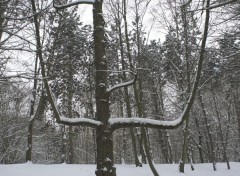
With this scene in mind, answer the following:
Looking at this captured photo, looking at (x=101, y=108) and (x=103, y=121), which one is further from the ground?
(x=101, y=108)

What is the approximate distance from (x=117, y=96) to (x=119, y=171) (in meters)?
9.44

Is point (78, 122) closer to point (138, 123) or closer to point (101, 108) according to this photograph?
point (101, 108)

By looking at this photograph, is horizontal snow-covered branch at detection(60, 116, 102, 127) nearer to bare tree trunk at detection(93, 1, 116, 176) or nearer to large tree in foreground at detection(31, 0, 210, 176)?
large tree in foreground at detection(31, 0, 210, 176)

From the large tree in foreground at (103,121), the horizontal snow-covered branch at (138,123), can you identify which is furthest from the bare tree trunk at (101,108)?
the horizontal snow-covered branch at (138,123)

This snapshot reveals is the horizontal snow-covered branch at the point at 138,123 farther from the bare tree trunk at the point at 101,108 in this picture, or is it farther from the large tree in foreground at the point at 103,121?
the bare tree trunk at the point at 101,108

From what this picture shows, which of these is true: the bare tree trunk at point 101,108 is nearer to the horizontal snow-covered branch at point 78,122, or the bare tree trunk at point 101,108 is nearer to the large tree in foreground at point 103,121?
the large tree in foreground at point 103,121

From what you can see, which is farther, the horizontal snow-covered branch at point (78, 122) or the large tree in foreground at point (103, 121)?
the horizontal snow-covered branch at point (78, 122)

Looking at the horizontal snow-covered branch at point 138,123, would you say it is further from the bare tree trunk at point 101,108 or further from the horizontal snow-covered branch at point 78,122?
the horizontal snow-covered branch at point 78,122

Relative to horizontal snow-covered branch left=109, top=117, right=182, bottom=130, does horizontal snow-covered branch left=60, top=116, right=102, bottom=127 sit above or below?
above

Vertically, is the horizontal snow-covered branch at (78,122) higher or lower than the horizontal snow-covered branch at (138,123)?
higher

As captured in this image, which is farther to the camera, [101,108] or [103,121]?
[101,108]

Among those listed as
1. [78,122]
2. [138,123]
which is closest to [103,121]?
[78,122]

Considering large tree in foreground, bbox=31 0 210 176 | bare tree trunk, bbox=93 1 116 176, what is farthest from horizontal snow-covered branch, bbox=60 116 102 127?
bare tree trunk, bbox=93 1 116 176

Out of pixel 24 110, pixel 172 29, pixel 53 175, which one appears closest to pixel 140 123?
pixel 53 175
